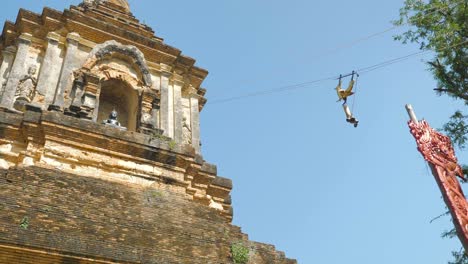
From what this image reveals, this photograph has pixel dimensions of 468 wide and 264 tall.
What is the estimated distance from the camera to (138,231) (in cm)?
598

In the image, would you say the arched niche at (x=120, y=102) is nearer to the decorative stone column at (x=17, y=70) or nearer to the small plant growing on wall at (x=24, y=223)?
the decorative stone column at (x=17, y=70)

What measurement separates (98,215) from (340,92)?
4607 millimetres

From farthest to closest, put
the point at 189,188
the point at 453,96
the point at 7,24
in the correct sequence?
the point at 7,24 → the point at 453,96 → the point at 189,188

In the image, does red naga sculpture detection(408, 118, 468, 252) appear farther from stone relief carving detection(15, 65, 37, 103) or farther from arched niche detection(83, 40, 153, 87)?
stone relief carving detection(15, 65, 37, 103)

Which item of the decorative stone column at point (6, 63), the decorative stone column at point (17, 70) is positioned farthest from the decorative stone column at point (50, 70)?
the decorative stone column at point (6, 63)

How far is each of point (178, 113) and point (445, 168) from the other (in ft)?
20.0

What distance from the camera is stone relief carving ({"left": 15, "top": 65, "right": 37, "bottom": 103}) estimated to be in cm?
885

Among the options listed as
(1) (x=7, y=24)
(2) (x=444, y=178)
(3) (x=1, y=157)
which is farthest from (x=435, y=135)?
(1) (x=7, y=24)

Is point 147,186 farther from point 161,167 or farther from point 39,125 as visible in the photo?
point 39,125

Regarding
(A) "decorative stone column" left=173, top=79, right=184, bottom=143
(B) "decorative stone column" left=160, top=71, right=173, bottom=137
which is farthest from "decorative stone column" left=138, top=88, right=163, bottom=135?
(A) "decorative stone column" left=173, top=79, right=184, bottom=143

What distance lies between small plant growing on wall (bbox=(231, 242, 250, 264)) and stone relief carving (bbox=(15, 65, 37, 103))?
5.18m

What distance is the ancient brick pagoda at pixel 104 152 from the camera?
5.47 metres

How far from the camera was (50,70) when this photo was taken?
9438 mm

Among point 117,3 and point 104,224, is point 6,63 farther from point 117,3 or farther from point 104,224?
point 104,224
